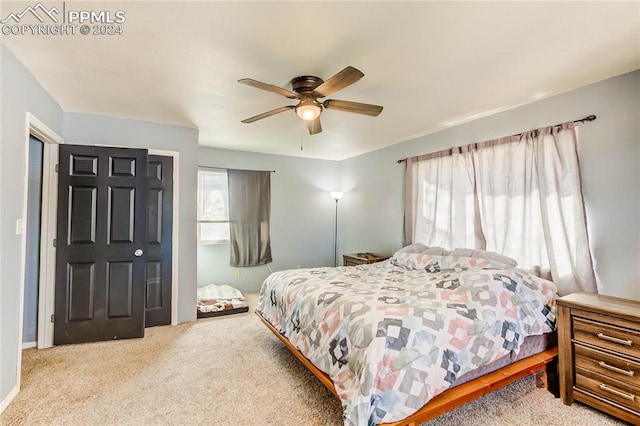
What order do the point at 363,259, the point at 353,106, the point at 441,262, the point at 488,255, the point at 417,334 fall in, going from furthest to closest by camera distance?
the point at 363,259 < the point at 441,262 < the point at 488,255 < the point at 353,106 < the point at 417,334

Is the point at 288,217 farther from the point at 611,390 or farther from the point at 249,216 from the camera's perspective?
the point at 611,390

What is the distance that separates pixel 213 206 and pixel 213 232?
45 centimetres

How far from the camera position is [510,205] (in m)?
3.15

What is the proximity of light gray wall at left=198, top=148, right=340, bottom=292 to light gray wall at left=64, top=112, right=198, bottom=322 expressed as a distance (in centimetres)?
121

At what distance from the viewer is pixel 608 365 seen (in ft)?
6.40

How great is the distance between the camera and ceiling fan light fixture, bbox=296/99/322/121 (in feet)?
7.97

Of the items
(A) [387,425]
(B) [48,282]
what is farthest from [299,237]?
(A) [387,425]

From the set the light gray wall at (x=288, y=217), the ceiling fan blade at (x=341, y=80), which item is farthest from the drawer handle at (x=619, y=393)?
the light gray wall at (x=288, y=217)

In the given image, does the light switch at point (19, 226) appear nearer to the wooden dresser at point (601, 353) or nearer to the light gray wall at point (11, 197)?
the light gray wall at point (11, 197)

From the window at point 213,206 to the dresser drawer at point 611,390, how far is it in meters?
4.71

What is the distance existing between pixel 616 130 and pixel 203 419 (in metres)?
3.80

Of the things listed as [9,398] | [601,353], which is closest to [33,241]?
[9,398]

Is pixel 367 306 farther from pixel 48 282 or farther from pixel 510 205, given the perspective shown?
pixel 48 282

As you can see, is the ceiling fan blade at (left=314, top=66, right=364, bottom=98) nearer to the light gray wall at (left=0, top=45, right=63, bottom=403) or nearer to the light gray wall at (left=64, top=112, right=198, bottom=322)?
the light gray wall at (left=0, top=45, right=63, bottom=403)
